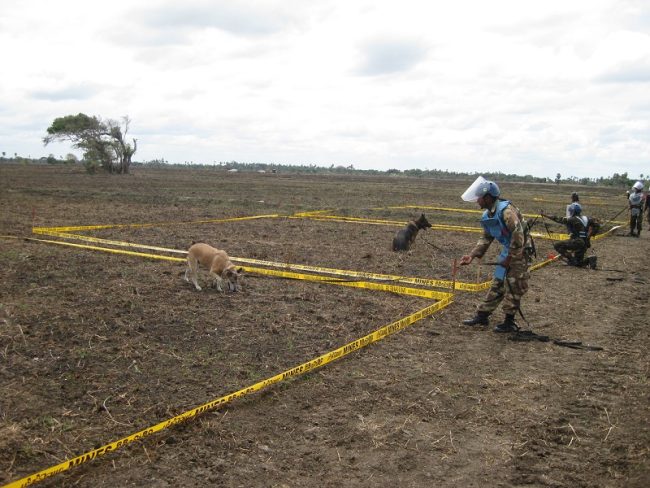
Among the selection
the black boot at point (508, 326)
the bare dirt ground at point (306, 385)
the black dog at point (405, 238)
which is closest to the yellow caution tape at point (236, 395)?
the bare dirt ground at point (306, 385)

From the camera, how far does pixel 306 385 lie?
571 cm

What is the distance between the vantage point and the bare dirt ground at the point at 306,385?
4207mm

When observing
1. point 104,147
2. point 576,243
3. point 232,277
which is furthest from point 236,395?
point 104,147

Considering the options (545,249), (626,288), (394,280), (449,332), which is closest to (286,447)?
(449,332)

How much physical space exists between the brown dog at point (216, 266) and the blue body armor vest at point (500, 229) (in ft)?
13.5

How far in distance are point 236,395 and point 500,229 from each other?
4.45 m

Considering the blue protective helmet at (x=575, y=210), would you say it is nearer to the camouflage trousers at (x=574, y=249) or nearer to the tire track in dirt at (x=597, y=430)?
the camouflage trousers at (x=574, y=249)

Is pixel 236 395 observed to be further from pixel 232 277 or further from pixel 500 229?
pixel 500 229

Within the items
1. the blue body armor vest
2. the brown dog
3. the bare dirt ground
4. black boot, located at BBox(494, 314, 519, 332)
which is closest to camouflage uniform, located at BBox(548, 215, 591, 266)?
the bare dirt ground

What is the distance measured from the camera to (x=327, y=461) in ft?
14.1

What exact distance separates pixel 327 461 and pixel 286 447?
0.39 metres

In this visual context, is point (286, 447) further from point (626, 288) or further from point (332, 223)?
point (332, 223)

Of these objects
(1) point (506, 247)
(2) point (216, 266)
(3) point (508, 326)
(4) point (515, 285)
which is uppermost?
(1) point (506, 247)

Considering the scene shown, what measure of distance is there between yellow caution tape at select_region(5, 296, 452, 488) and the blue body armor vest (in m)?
1.29
